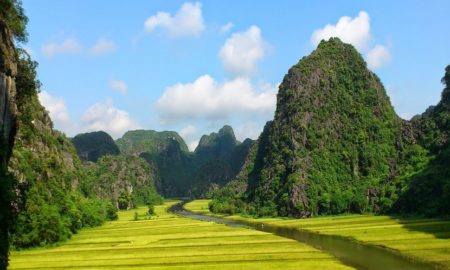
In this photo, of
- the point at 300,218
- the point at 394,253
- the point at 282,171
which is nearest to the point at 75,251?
the point at 394,253

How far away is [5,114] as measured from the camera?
1296 inches

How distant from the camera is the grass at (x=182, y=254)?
Result: 1684 inches

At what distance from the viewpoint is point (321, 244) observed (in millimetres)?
55875

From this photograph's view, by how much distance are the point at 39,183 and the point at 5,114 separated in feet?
195

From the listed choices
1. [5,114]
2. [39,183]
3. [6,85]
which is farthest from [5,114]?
[39,183]

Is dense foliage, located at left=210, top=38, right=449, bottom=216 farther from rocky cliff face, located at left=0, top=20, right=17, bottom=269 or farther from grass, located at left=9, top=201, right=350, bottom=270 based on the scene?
rocky cliff face, located at left=0, top=20, right=17, bottom=269

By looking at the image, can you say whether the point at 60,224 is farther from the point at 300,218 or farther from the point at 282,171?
the point at 282,171

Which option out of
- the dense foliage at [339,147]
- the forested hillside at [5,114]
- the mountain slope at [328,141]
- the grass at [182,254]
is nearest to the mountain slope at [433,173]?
the dense foliage at [339,147]

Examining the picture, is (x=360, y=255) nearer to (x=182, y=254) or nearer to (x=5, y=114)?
(x=182, y=254)

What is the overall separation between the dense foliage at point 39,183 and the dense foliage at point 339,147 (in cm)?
4553

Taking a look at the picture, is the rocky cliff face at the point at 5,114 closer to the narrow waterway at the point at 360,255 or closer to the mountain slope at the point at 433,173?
the narrow waterway at the point at 360,255

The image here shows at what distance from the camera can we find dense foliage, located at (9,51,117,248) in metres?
43.5

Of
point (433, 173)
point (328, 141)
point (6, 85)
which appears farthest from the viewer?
point (328, 141)

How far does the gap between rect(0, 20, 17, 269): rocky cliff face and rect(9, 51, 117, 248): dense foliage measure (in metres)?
3.68
